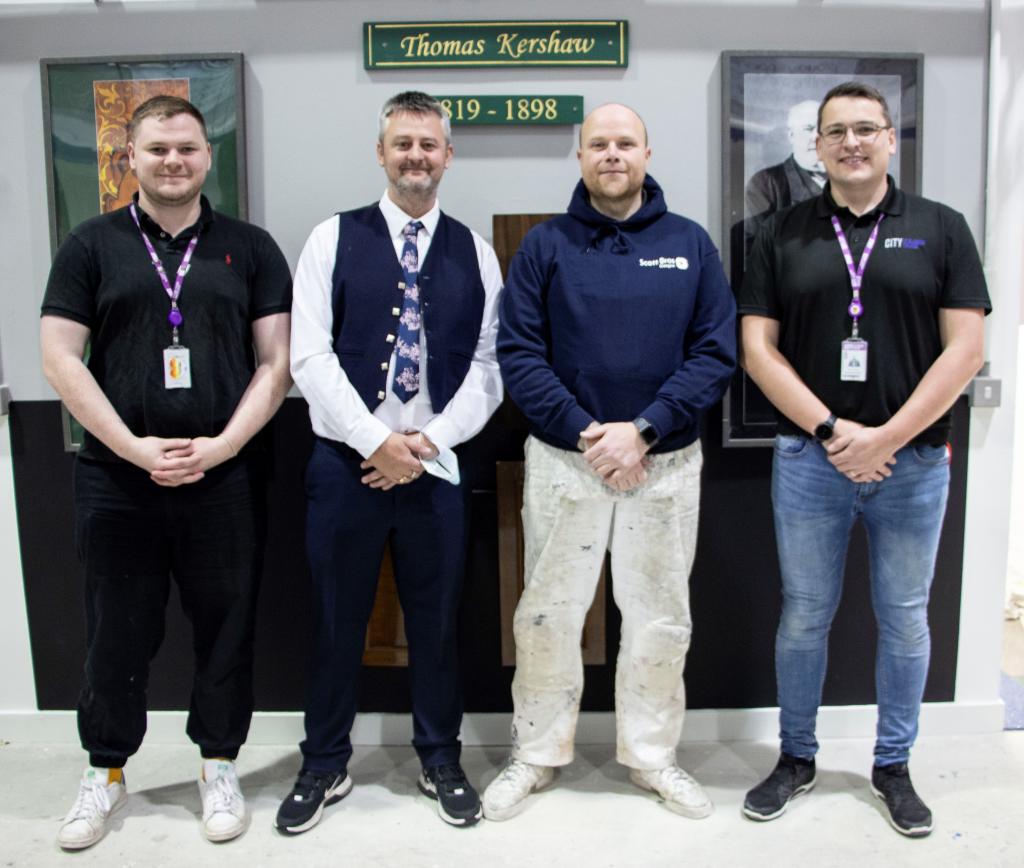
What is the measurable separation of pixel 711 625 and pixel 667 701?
47cm

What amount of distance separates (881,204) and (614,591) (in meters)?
1.19

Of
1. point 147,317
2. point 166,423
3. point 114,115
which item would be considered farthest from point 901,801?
point 114,115

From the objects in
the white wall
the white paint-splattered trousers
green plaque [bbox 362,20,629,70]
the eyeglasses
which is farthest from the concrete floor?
green plaque [bbox 362,20,629,70]

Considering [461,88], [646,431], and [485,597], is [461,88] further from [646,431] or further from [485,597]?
[485,597]

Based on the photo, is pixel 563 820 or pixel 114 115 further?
pixel 114 115

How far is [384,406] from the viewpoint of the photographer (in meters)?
2.33

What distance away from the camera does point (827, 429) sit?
88.7 inches

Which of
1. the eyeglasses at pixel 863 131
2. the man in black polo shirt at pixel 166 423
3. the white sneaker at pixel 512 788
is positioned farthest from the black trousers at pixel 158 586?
the eyeglasses at pixel 863 131

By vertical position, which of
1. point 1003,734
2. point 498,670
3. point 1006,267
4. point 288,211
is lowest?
point 1003,734

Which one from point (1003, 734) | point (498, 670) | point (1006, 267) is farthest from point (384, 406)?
point (1003, 734)

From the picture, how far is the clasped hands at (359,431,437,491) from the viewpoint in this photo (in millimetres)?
2254

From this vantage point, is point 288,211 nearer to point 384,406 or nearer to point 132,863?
point 384,406

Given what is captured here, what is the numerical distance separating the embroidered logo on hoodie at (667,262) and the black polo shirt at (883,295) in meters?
0.26

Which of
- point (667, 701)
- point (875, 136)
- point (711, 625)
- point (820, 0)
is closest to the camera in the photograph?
point (875, 136)
